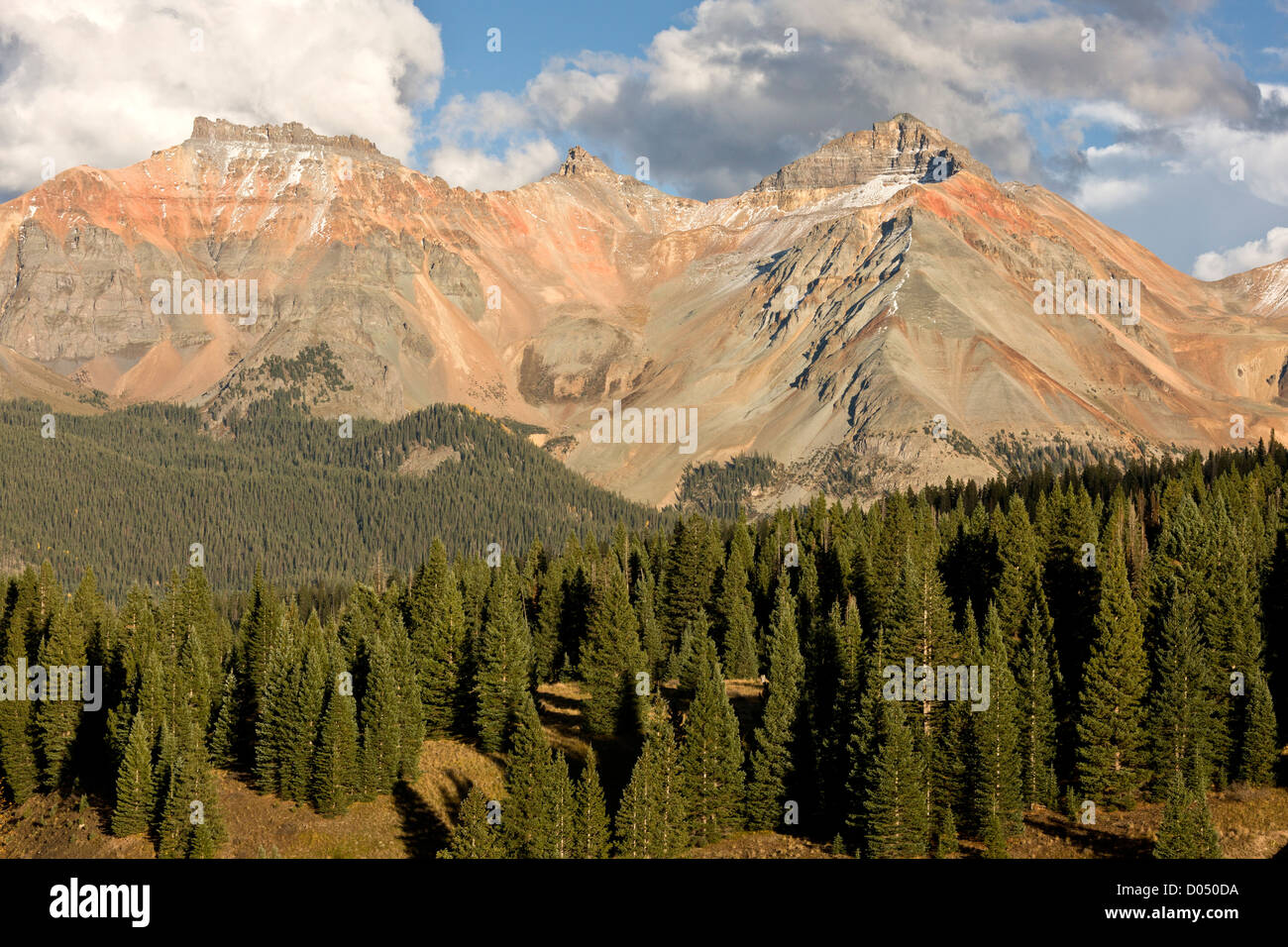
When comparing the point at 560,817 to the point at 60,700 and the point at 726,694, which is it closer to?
the point at 726,694

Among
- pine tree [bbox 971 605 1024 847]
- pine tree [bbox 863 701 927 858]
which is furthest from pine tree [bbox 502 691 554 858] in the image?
pine tree [bbox 971 605 1024 847]

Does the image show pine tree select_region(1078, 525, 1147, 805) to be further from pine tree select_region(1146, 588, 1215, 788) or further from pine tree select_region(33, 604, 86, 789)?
pine tree select_region(33, 604, 86, 789)

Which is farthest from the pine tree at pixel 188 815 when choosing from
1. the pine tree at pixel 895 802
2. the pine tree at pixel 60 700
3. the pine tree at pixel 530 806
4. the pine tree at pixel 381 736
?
the pine tree at pixel 895 802

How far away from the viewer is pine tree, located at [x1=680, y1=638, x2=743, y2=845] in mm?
71188

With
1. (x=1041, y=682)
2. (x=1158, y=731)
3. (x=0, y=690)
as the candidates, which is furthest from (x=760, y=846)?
(x=0, y=690)

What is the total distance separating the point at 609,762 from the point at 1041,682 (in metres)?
28.3

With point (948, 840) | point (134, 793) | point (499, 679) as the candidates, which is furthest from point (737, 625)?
point (134, 793)

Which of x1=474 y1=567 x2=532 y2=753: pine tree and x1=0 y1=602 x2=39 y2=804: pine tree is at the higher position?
x1=474 y1=567 x2=532 y2=753: pine tree

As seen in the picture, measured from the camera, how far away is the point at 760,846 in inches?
2793

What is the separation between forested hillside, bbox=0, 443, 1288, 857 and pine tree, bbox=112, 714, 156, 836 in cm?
17

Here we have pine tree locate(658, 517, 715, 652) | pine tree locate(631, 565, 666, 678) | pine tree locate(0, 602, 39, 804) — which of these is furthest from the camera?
pine tree locate(658, 517, 715, 652)

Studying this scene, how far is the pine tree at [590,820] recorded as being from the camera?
63.1 meters

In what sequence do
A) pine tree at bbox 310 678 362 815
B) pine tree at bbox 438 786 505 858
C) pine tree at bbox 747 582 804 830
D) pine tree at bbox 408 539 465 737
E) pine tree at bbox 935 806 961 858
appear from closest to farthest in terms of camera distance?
pine tree at bbox 438 786 505 858, pine tree at bbox 935 806 961 858, pine tree at bbox 747 582 804 830, pine tree at bbox 310 678 362 815, pine tree at bbox 408 539 465 737
